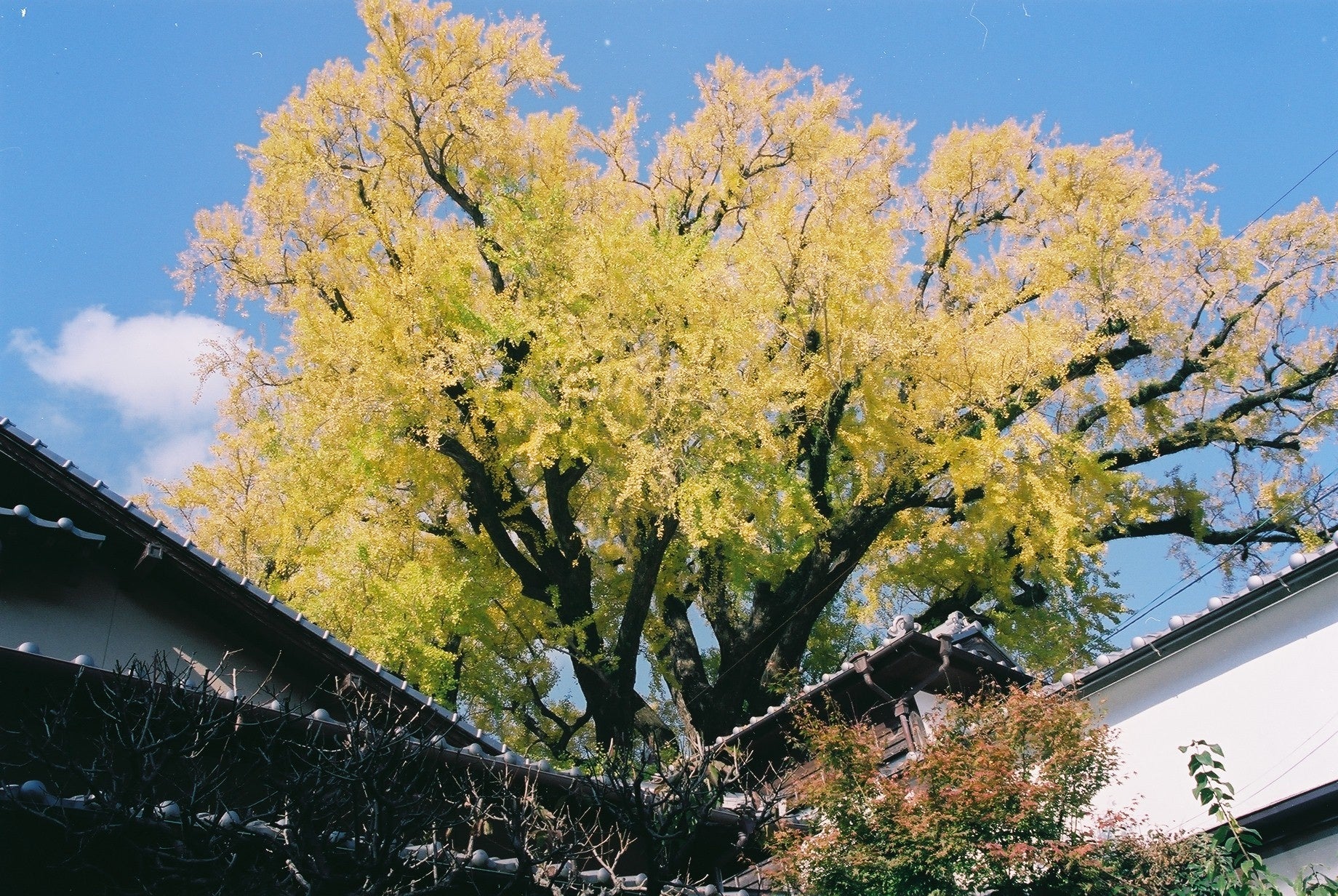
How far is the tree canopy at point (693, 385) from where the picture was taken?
1272 centimetres

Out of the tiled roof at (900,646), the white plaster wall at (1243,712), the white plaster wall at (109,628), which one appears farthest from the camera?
the tiled roof at (900,646)

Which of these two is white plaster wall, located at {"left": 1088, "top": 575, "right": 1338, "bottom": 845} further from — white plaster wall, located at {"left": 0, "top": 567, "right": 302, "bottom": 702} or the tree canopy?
white plaster wall, located at {"left": 0, "top": 567, "right": 302, "bottom": 702}

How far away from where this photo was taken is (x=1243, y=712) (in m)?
9.17

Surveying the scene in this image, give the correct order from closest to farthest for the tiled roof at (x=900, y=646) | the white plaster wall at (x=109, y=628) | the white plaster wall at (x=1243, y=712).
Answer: the white plaster wall at (x=109, y=628) → the white plaster wall at (x=1243, y=712) → the tiled roof at (x=900, y=646)

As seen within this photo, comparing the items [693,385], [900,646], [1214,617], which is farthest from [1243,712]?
[693,385]

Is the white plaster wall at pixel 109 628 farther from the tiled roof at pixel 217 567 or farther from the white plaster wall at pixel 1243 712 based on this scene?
the white plaster wall at pixel 1243 712

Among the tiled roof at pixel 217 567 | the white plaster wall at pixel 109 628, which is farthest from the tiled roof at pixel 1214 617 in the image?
the white plaster wall at pixel 109 628

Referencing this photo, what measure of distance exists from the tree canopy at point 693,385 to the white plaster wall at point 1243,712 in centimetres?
297

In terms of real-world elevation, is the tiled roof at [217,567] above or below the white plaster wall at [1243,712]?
above

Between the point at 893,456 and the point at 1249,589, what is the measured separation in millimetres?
5030

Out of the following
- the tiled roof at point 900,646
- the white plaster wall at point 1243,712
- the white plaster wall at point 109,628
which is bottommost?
the white plaster wall at point 1243,712

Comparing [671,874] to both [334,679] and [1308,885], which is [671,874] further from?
[1308,885]

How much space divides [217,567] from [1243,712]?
9718 millimetres

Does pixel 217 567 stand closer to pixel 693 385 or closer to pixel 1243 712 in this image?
pixel 693 385
